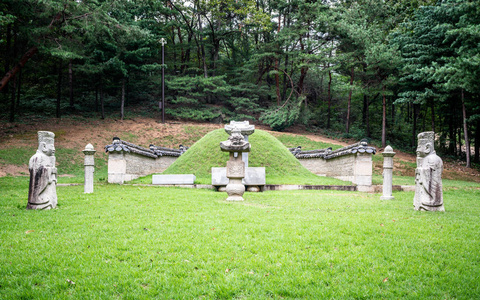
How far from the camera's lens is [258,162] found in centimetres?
1405

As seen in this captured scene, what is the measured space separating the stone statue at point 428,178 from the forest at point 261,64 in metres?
10.1

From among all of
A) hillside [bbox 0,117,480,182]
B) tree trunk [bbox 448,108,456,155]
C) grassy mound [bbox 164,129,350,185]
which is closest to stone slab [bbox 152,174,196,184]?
grassy mound [bbox 164,129,350,185]

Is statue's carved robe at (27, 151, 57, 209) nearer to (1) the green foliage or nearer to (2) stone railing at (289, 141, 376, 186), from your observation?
(2) stone railing at (289, 141, 376, 186)

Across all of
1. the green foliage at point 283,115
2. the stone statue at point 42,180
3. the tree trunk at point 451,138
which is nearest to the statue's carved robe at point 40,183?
the stone statue at point 42,180

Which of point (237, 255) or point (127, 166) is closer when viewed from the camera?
point (237, 255)

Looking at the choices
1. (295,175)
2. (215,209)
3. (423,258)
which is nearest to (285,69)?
(295,175)

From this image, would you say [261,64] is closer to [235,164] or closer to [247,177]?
[247,177]

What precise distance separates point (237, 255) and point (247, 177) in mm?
7194

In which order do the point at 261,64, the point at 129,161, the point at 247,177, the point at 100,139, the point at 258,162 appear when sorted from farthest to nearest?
the point at 261,64 < the point at 100,139 < the point at 258,162 < the point at 129,161 < the point at 247,177

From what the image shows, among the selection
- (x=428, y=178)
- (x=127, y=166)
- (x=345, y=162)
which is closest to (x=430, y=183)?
(x=428, y=178)

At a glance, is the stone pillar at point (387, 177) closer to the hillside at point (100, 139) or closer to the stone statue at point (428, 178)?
the stone statue at point (428, 178)

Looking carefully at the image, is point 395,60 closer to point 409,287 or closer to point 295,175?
point 295,175

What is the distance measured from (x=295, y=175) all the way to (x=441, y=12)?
13.7 metres

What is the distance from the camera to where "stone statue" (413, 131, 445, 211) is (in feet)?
19.8
